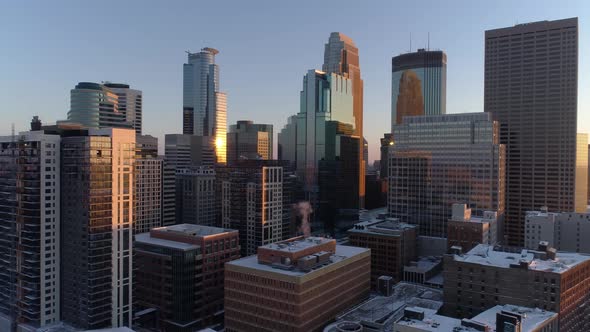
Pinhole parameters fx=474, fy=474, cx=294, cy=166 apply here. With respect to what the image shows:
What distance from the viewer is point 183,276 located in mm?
141875

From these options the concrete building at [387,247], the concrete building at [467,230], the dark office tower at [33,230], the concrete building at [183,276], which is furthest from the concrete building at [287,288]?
the concrete building at [467,230]

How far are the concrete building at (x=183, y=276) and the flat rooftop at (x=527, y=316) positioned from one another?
266 ft

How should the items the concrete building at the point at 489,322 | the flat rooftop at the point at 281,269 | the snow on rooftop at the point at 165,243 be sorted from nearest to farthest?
the concrete building at the point at 489,322 → the flat rooftop at the point at 281,269 → the snow on rooftop at the point at 165,243

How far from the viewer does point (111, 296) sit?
442ft

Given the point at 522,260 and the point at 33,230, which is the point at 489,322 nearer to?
the point at 522,260

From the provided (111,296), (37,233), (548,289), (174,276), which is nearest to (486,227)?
(548,289)

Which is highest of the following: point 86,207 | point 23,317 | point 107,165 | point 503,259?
point 107,165

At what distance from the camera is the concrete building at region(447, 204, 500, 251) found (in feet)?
585

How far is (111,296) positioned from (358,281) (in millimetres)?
73413

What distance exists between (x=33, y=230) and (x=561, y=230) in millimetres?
193761

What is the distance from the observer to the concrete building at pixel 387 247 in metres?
185

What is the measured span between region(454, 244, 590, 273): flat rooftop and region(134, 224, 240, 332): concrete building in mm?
73384

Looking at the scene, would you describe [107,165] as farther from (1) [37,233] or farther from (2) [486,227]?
(2) [486,227]

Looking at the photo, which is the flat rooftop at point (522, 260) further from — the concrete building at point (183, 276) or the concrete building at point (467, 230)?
the concrete building at point (183, 276)
